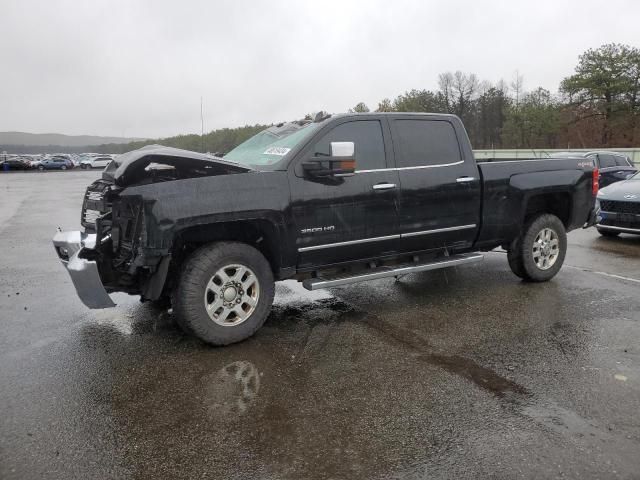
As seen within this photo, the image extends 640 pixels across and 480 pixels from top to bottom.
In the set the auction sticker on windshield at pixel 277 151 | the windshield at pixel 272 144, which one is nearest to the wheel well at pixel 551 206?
the windshield at pixel 272 144

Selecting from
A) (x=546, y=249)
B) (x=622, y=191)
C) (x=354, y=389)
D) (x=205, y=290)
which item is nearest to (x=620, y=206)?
(x=622, y=191)

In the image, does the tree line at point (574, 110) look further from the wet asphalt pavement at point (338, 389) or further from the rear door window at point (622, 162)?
the wet asphalt pavement at point (338, 389)

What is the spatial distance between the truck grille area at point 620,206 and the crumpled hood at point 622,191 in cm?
8

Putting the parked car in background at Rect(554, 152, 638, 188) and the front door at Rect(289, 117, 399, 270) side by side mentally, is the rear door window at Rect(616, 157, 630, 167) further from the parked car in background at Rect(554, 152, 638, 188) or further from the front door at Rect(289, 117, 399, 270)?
the front door at Rect(289, 117, 399, 270)

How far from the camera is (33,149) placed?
141375mm

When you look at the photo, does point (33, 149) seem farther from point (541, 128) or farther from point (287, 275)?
point (287, 275)

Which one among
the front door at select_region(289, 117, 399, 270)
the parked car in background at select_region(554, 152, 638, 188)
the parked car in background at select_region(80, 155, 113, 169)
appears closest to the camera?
the front door at select_region(289, 117, 399, 270)

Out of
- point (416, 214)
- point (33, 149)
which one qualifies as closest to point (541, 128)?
point (416, 214)

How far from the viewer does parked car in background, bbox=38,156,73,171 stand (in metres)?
59.5

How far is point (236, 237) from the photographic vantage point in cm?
476

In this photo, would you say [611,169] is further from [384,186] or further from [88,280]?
[88,280]

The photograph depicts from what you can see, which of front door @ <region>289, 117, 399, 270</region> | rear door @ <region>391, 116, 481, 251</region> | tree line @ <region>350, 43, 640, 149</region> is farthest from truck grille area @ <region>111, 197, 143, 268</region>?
tree line @ <region>350, 43, 640, 149</region>

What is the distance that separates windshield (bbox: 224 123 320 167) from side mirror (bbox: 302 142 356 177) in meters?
0.30

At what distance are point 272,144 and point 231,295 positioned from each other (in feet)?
5.59
